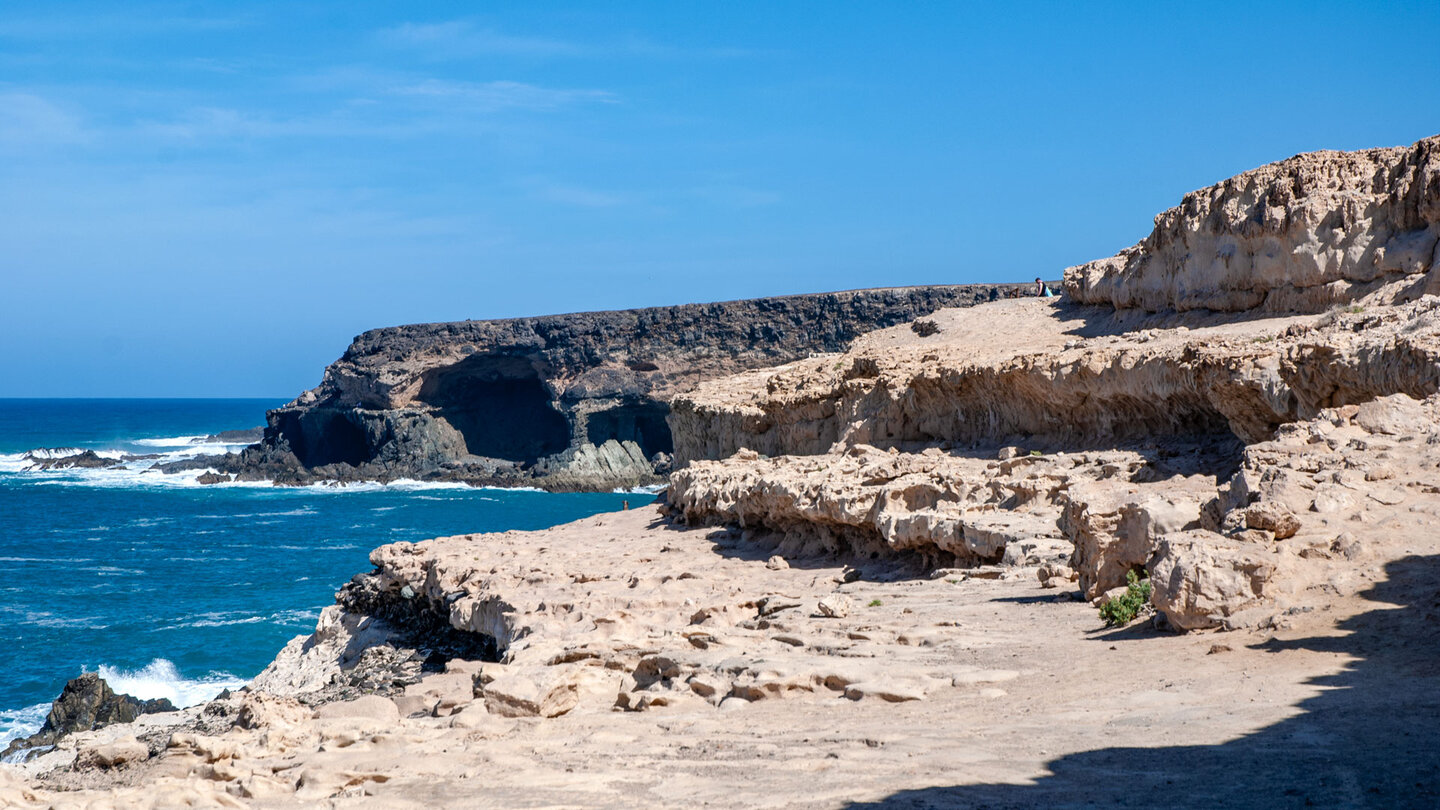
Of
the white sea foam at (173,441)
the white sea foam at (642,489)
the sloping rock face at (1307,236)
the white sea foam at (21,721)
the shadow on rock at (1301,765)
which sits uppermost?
the sloping rock face at (1307,236)

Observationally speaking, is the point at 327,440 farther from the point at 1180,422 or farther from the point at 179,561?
the point at 1180,422

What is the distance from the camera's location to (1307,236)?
682 inches

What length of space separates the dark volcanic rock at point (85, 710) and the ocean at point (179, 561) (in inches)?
38.3

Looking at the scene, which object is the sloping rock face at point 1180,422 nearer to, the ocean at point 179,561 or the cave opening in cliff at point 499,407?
the ocean at point 179,561

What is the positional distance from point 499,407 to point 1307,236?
194 feet

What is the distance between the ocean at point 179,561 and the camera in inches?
903

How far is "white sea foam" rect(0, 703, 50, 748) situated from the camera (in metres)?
18.1

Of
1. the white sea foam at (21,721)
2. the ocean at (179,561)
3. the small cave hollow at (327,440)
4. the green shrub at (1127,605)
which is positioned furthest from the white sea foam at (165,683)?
the small cave hollow at (327,440)

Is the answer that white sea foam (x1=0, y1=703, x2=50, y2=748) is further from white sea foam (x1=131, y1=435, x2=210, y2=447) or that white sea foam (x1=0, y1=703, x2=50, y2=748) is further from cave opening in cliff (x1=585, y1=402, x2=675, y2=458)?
white sea foam (x1=131, y1=435, x2=210, y2=447)

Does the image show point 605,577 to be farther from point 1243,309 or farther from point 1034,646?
point 1243,309

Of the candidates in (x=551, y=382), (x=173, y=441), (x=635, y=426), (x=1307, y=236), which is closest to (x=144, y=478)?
(x=551, y=382)

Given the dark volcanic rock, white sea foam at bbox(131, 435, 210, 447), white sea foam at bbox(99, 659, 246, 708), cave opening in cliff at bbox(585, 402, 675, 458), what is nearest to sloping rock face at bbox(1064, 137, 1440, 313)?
the dark volcanic rock

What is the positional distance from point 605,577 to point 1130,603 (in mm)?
7531

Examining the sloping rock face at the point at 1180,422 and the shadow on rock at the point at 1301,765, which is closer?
the shadow on rock at the point at 1301,765
